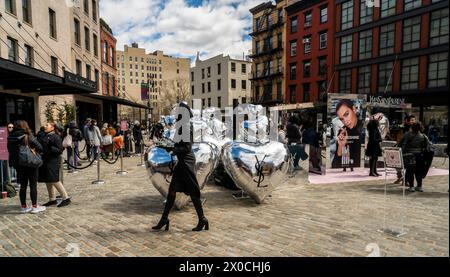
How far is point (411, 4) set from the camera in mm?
23656

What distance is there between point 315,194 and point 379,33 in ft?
86.2

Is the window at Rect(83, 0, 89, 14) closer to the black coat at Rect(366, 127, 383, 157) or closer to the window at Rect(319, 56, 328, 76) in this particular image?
the black coat at Rect(366, 127, 383, 157)

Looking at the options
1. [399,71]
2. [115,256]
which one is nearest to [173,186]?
[115,256]

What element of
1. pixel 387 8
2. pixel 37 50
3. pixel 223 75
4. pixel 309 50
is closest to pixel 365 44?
pixel 387 8

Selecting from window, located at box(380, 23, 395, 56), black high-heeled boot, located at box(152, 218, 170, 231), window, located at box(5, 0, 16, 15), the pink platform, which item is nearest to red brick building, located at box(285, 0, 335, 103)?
window, located at box(380, 23, 395, 56)

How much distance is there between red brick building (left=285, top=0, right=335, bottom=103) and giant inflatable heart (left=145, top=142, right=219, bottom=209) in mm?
26096

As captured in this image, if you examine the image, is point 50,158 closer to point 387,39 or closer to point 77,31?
point 77,31

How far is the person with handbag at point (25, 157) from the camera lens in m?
5.25

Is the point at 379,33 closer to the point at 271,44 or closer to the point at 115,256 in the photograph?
the point at 271,44

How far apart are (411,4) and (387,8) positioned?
1835 mm

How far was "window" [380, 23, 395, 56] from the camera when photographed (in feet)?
84.3

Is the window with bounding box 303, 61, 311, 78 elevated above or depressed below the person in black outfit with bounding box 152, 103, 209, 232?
above

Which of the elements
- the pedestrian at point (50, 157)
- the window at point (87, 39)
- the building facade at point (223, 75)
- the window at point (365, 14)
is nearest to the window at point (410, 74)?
the window at point (365, 14)
